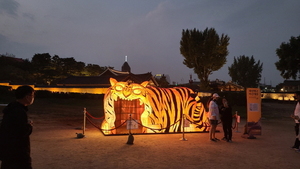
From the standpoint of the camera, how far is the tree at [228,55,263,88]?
193ft

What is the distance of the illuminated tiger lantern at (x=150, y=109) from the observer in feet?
38.5

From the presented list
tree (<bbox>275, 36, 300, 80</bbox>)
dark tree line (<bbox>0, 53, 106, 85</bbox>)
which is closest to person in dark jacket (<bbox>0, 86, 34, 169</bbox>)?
tree (<bbox>275, 36, 300, 80</bbox>)

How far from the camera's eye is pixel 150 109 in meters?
12.1

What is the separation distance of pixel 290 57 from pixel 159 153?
2893 centimetres

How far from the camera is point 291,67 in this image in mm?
30094

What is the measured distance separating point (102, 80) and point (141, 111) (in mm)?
29999

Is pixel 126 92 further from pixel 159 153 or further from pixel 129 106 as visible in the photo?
pixel 159 153

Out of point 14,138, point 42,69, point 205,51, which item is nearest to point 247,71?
point 205,51

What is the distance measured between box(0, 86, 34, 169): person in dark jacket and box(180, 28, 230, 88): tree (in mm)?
35129

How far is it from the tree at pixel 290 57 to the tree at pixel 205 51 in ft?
28.0

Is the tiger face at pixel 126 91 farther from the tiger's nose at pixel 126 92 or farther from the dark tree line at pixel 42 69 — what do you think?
the dark tree line at pixel 42 69

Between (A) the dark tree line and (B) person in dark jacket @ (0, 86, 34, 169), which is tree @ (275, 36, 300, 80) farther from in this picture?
(A) the dark tree line

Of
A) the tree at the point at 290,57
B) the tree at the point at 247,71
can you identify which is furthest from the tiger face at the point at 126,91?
the tree at the point at 247,71

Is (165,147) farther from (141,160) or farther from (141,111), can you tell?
(141,111)
